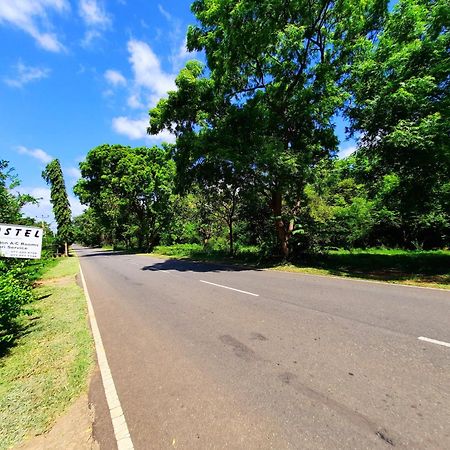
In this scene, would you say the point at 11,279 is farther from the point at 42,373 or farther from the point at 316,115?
the point at 316,115

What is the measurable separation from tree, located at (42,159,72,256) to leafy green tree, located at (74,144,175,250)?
403 inches

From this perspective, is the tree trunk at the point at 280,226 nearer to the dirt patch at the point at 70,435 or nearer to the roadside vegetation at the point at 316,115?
the roadside vegetation at the point at 316,115

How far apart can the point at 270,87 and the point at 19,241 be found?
45.3ft

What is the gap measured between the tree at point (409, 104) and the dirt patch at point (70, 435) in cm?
1162

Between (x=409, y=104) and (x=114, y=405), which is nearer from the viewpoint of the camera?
(x=114, y=405)

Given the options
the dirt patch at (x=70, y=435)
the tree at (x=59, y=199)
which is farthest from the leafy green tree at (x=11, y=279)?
the tree at (x=59, y=199)

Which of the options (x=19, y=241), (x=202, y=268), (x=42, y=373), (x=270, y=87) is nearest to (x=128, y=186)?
(x=202, y=268)

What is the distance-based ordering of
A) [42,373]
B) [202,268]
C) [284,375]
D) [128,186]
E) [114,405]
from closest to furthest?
[114,405], [284,375], [42,373], [202,268], [128,186]

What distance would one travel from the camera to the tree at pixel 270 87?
12906mm

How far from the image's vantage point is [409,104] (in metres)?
10.3

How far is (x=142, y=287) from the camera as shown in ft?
37.4

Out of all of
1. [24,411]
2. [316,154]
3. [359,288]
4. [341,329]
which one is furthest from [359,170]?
[24,411]

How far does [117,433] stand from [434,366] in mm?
4061

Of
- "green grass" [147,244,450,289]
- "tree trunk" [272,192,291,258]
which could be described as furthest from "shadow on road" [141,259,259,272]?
"tree trunk" [272,192,291,258]
